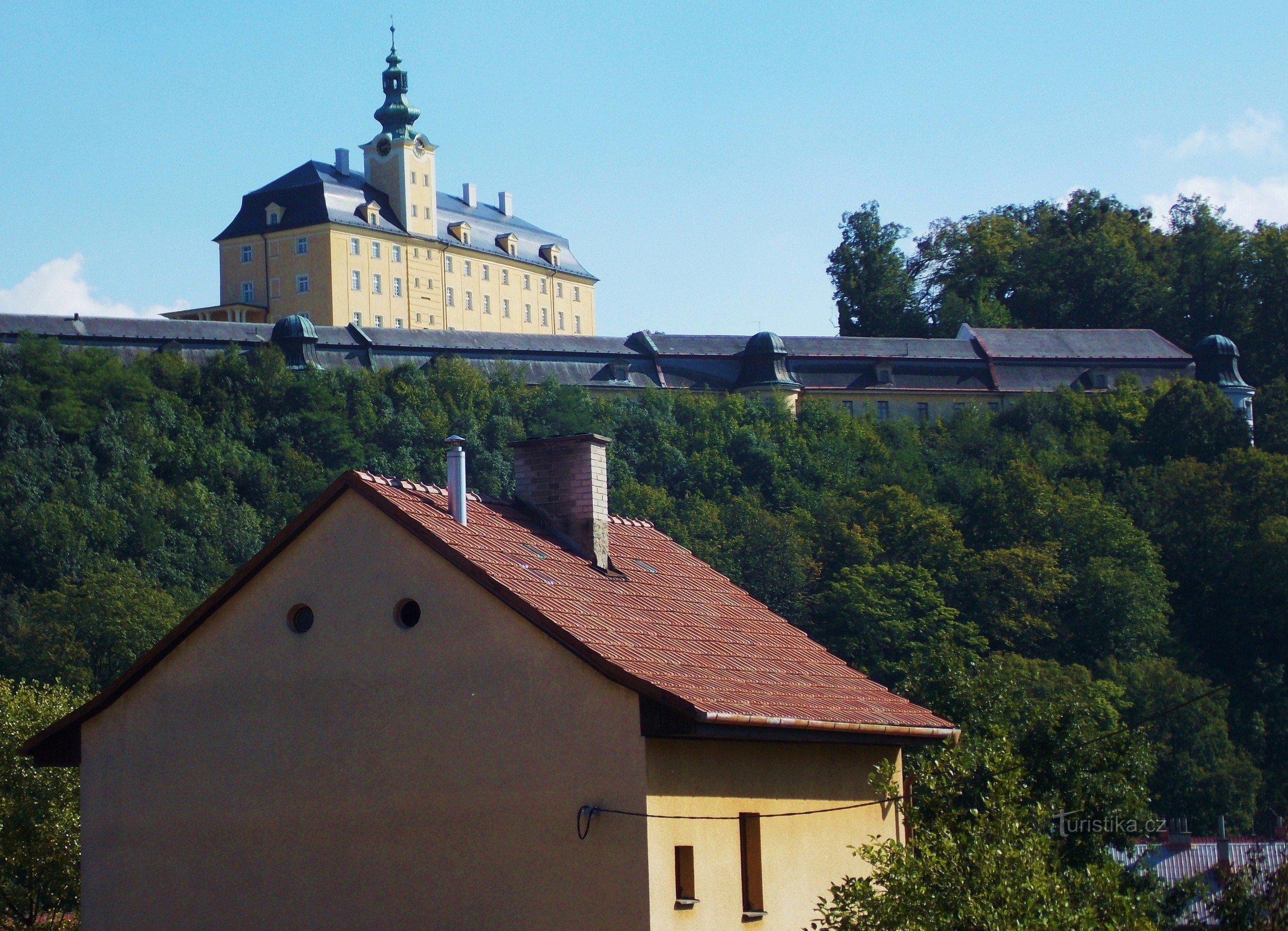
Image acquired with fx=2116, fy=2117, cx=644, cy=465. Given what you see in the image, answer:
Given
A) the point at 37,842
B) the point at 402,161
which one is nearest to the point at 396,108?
the point at 402,161

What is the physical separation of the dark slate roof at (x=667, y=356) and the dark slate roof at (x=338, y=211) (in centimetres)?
1464

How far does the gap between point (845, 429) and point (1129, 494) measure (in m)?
13.1

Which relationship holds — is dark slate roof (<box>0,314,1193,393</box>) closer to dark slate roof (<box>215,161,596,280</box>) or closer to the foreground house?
dark slate roof (<box>215,161,596,280</box>)

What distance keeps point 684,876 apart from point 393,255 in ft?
323

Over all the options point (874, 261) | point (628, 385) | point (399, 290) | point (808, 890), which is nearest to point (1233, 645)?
point (628, 385)

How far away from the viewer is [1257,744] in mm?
73562

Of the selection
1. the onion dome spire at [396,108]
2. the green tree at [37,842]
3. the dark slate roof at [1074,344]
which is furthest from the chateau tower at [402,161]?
the green tree at [37,842]

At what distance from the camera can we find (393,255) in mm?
113875

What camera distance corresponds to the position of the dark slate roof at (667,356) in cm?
9325

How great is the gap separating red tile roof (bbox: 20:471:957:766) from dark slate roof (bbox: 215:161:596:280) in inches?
3587

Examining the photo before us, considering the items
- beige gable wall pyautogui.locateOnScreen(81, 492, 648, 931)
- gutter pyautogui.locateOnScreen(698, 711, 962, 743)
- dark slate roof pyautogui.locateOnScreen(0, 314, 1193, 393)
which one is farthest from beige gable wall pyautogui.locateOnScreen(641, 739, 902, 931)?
dark slate roof pyautogui.locateOnScreen(0, 314, 1193, 393)

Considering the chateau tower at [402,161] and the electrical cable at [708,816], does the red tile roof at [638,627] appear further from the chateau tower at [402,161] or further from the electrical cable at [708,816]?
the chateau tower at [402,161]

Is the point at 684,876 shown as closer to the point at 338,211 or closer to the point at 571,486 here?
the point at 571,486

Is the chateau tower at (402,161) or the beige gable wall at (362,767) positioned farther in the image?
the chateau tower at (402,161)
